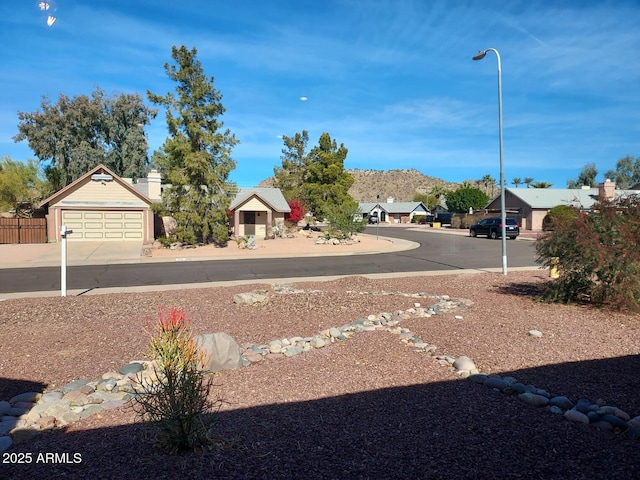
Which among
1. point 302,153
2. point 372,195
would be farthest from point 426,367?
point 372,195

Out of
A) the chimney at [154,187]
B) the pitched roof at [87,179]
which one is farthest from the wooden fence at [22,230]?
the chimney at [154,187]

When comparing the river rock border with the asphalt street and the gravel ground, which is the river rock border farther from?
the asphalt street

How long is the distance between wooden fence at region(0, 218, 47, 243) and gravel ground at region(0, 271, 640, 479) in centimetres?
2408

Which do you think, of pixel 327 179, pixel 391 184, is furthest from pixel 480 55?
pixel 391 184

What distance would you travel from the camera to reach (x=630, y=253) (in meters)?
9.34

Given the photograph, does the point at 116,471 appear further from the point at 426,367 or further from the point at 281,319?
the point at 281,319

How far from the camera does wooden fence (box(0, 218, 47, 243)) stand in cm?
3123

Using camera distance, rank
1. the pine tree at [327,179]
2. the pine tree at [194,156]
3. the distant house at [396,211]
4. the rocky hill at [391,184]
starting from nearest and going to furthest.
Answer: the pine tree at [194,156] → the pine tree at [327,179] → the distant house at [396,211] → the rocky hill at [391,184]

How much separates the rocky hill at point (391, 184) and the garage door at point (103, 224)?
4396 inches

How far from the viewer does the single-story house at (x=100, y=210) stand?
31016 millimetres

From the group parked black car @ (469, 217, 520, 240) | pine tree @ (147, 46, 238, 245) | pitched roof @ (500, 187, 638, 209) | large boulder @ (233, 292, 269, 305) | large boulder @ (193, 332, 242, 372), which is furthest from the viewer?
pitched roof @ (500, 187, 638, 209)

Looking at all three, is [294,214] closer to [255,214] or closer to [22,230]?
[255,214]

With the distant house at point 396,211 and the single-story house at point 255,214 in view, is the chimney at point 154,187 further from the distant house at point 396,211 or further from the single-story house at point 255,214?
the distant house at point 396,211

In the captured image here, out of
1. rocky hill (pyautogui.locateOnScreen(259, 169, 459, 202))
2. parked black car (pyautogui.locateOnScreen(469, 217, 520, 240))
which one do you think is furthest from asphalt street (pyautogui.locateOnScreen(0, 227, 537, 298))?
rocky hill (pyautogui.locateOnScreen(259, 169, 459, 202))
